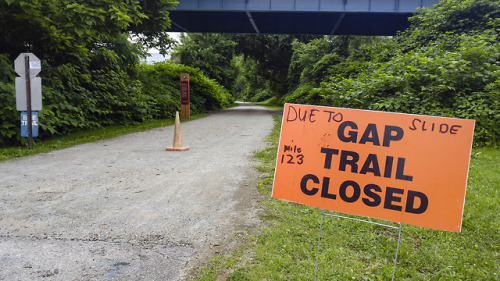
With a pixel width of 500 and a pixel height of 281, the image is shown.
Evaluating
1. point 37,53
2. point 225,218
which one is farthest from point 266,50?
point 225,218

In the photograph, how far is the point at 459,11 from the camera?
15.0 metres

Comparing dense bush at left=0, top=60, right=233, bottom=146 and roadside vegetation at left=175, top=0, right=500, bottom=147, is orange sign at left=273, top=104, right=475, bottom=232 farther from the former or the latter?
dense bush at left=0, top=60, right=233, bottom=146

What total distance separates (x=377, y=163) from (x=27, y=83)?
8.71 meters

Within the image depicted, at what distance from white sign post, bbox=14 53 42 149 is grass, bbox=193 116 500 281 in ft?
23.4

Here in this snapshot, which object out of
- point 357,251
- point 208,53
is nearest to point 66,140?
point 357,251

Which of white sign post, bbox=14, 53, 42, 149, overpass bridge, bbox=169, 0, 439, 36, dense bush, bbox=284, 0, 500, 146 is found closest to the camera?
white sign post, bbox=14, 53, 42, 149

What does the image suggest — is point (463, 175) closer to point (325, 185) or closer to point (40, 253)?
point (325, 185)

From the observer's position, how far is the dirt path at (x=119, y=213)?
297 cm

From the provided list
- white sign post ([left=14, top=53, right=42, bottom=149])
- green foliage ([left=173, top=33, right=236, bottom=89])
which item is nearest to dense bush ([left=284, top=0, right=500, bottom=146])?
white sign post ([left=14, top=53, right=42, bottom=149])

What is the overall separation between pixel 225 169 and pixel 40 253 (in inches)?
154

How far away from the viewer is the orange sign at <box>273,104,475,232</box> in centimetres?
259

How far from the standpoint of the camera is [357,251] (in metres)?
3.27

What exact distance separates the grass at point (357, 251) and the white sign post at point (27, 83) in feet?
23.4

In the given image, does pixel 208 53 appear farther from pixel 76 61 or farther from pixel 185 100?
pixel 76 61
